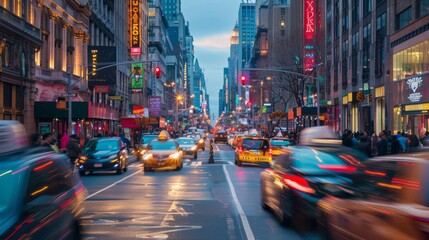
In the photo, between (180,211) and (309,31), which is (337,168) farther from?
(309,31)

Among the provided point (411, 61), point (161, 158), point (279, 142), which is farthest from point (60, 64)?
point (411, 61)

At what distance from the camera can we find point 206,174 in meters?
26.0

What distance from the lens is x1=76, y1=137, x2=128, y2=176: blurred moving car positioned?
25531mm

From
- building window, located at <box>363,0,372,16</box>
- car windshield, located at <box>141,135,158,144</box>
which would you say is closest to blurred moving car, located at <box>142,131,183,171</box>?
car windshield, located at <box>141,135,158,144</box>

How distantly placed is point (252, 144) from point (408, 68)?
55.4 ft

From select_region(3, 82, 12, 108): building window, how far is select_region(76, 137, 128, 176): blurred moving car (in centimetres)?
1251

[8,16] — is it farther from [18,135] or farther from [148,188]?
[18,135]

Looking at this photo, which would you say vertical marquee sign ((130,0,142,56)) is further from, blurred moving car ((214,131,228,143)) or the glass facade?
the glass facade

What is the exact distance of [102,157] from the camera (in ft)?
84.1

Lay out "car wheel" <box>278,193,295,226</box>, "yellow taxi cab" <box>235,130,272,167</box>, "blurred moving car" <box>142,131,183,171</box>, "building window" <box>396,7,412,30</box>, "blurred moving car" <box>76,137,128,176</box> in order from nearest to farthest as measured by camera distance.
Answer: "car wheel" <box>278,193,295,226</box>
"blurred moving car" <box>76,137,128,176</box>
"blurred moving car" <box>142,131,183,171</box>
"yellow taxi cab" <box>235,130,272,167</box>
"building window" <box>396,7,412,30</box>

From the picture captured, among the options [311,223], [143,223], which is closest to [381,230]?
[311,223]

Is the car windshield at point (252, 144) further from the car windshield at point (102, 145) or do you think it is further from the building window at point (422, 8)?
the building window at point (422, 8)

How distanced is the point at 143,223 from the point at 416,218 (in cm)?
747

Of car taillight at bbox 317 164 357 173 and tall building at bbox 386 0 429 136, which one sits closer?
car taillight at bbox 317 164 357 173
